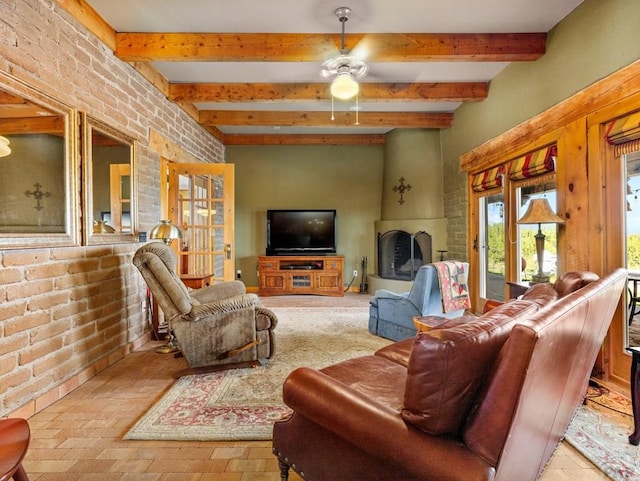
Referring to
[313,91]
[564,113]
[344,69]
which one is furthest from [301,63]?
[564,113]

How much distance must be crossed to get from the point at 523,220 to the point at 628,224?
2.19ft

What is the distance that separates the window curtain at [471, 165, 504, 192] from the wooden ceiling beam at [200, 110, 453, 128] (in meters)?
1.19

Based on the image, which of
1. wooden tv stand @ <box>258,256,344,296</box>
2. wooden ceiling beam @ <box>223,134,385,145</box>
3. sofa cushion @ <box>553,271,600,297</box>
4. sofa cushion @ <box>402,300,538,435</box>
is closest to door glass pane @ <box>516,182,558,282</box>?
sofa cushion @ <box>553,271,600,297</box>

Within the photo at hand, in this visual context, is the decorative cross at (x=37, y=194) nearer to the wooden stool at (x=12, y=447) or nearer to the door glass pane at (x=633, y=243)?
the wooden stool at (x=12, y=447)

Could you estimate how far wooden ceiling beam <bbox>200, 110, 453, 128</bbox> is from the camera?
511cm

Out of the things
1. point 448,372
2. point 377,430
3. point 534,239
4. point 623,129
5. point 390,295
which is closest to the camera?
point 448,372

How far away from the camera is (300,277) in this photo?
6113mm

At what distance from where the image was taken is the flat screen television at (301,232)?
633cm

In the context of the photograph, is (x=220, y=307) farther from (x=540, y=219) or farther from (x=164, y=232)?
(x=540, y=219)

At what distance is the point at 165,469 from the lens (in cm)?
164

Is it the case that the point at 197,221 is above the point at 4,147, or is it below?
below

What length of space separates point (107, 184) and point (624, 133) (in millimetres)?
3922

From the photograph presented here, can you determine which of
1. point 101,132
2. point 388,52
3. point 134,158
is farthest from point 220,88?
point 388,52

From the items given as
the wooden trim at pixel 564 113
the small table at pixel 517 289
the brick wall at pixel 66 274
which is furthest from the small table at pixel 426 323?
the brick wall at pixel 66 274
